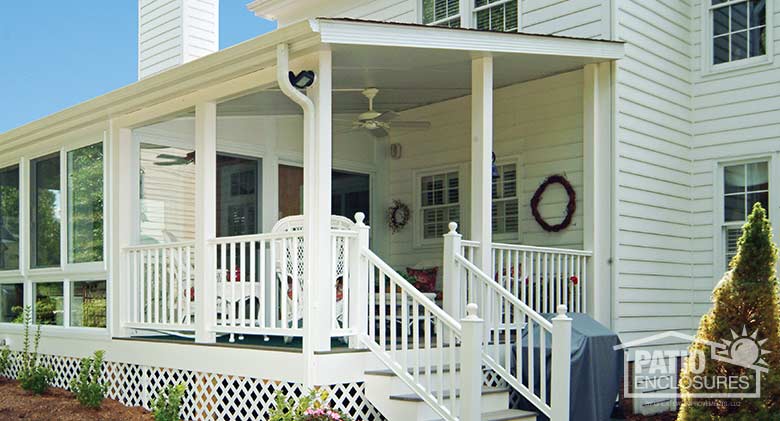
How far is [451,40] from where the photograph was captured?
6406 mm

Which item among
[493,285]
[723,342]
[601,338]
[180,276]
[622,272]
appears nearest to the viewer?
[723,342]

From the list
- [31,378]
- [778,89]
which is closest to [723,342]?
[778,89]

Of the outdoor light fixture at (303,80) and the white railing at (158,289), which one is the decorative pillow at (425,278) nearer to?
the white railing at (158,289)

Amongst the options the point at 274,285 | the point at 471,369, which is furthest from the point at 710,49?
the point at 274,285

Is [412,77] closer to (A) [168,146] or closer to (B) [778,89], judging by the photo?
(A) [168,146]

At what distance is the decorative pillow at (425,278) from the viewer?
9117mm

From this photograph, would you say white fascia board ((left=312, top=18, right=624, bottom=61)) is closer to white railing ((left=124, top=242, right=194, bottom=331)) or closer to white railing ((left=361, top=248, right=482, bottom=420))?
white railing ((left=361, top=248, right=482, bottom=420))

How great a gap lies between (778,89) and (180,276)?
634 centimetres

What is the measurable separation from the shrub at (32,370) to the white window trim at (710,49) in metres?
8.09

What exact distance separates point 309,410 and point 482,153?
2639 mm

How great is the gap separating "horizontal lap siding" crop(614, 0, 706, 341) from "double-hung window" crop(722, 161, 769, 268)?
0.41 m

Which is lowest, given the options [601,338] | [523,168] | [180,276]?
[601,338]

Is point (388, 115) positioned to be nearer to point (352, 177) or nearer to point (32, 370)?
point (352, 177)

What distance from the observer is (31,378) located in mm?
8789
